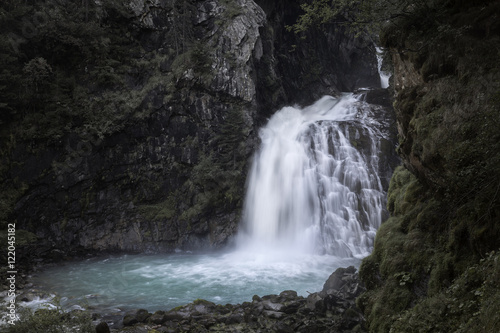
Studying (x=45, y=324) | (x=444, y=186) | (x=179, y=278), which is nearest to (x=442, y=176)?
(x=444, y=186)

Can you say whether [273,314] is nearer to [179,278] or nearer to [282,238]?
[179,278]

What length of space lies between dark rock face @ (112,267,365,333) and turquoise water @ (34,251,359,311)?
1.50 metres

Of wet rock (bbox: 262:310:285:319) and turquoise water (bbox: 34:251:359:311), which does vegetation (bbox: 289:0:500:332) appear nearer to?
wet rock (bbox: 262:310:285:319)

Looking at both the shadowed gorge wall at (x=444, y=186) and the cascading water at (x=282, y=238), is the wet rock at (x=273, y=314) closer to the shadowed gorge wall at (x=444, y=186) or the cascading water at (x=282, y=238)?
the cascading water at (x=282, y=238)

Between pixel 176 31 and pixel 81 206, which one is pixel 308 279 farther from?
pixel 176 31

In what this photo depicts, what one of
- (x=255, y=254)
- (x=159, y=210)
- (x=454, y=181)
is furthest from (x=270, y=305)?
(x=159, y=210)

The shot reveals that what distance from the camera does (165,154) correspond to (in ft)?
58.4

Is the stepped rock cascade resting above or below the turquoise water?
above

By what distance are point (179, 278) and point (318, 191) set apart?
25.9ft

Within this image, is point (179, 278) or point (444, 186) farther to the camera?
point (179, 278)

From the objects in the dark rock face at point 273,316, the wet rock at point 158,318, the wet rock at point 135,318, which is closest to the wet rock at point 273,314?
the dark rock face at point 273,316

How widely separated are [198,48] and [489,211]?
1777 centimetres

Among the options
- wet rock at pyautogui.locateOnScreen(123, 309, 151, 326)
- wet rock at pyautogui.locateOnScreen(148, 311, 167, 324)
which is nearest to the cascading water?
wet rock at pyautogui.locateOnScreen(123, 309, 151, 326)

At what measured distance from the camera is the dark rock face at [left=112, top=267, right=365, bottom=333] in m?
7.25
